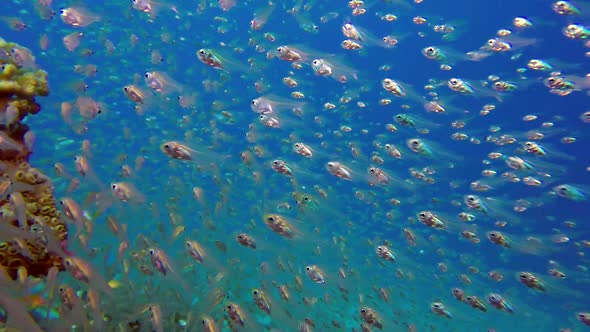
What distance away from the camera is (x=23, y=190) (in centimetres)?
463

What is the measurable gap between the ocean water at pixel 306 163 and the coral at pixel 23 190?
1.26ft

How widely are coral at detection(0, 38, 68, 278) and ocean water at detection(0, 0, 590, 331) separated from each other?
384 millimetres

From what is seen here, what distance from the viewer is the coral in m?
4.39

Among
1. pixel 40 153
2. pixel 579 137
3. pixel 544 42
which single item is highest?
pixel 544 42

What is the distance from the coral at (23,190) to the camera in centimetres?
439

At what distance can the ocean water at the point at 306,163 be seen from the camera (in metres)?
7.48

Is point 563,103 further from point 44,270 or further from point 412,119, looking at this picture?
point 44,270

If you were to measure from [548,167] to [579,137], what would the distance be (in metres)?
13.7

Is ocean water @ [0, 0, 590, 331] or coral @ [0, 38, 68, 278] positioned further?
ocean water @ [0, 0, 590, 331]

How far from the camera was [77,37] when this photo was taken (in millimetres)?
11742

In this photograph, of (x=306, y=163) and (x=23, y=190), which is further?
(x=306, y=163)

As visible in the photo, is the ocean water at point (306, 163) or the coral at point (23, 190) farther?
the ocean water at point (306, 163)

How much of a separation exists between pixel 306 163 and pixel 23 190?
85.0ft

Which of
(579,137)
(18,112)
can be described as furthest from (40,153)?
(579,137)
